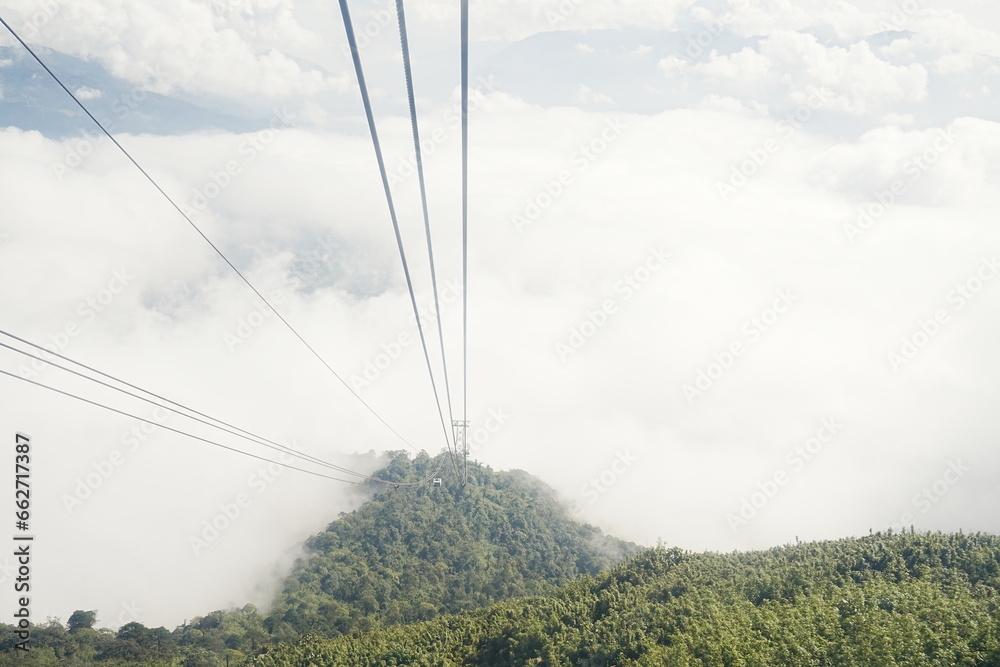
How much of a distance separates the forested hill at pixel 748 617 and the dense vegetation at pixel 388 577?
2044 inches

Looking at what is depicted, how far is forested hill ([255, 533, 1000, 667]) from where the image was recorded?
30125 millimetres

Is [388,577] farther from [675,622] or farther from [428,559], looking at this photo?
[675,622]

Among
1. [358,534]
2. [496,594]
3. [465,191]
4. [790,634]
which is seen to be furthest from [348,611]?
[465,191]

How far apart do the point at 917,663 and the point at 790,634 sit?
6.12 meters

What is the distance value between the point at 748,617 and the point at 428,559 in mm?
131761

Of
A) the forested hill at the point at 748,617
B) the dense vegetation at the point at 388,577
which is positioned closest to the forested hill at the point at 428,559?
the dense vegetation at the point at 388,577

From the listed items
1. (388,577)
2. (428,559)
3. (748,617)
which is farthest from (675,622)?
(428,559)

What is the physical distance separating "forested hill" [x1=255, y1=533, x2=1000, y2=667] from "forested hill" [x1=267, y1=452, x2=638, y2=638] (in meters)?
64.6

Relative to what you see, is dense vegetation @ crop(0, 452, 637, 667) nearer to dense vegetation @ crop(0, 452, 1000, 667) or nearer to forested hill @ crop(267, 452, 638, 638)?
forested hill @ crop(267, 452, 638, 638)

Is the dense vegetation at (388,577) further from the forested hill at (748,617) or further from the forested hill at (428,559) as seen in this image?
the forested hill at (748,617)

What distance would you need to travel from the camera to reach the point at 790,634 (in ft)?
105

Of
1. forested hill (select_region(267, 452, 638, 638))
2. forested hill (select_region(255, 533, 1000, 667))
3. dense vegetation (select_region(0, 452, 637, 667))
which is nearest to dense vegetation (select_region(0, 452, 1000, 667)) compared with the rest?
forested hill (select_region(255, 533, 1000, 667))

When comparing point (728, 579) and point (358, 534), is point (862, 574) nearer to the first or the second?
point (728, 579)

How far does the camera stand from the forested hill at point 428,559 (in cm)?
13088
